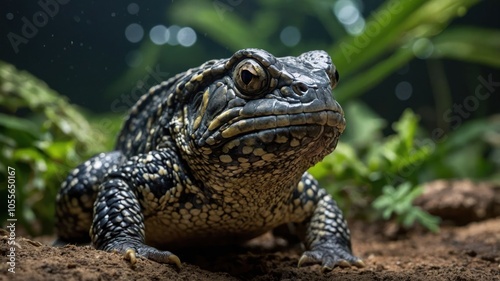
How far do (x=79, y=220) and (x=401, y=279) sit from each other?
7.35 ft

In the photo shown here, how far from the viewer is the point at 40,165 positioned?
182 inches

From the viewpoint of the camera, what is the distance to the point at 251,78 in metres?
2.72

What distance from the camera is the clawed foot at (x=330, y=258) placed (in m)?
3.13

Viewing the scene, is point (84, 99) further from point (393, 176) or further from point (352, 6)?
point (352, 6)

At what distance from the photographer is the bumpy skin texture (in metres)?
2.65

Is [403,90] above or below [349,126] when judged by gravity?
above

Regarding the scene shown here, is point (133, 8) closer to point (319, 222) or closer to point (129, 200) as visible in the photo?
point (129, 200)
